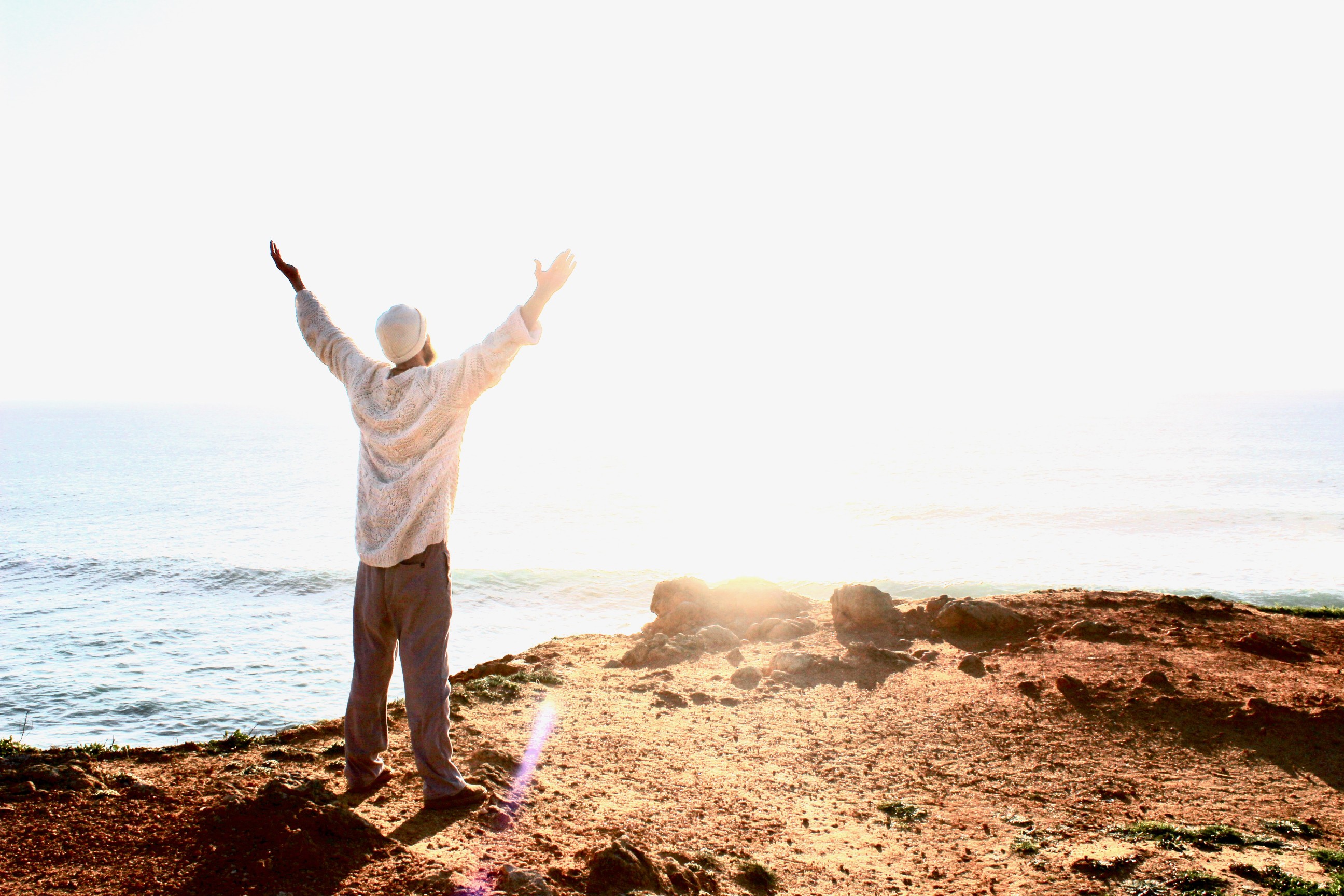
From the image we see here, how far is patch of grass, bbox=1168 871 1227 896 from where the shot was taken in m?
3.81

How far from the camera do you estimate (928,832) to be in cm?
472

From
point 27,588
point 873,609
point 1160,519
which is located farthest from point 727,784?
point 1160,519

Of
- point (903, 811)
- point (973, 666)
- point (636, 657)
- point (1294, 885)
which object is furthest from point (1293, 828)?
point (636, 657)

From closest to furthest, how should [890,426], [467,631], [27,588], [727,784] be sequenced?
[727,784] < [467,631] < [27,588] < [890,426]

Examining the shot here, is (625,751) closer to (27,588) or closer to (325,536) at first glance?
(27,588)

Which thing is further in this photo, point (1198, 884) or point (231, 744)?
point (231, 744)

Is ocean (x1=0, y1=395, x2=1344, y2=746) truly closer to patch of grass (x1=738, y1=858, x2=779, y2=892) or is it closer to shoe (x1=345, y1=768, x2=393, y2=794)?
shoe (x1=345, y1=768, x2=393, y2=794)

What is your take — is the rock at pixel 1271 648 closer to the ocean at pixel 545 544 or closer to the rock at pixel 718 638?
the rock at pixel 718 638

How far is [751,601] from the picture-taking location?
413 inches

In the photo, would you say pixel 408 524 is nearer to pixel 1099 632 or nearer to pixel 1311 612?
pixel 1099 632

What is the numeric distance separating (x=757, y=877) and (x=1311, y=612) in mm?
10698

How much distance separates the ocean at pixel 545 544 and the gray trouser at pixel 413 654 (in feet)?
25.1

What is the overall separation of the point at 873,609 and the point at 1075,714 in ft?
9.70

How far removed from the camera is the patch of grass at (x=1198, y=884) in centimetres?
381
